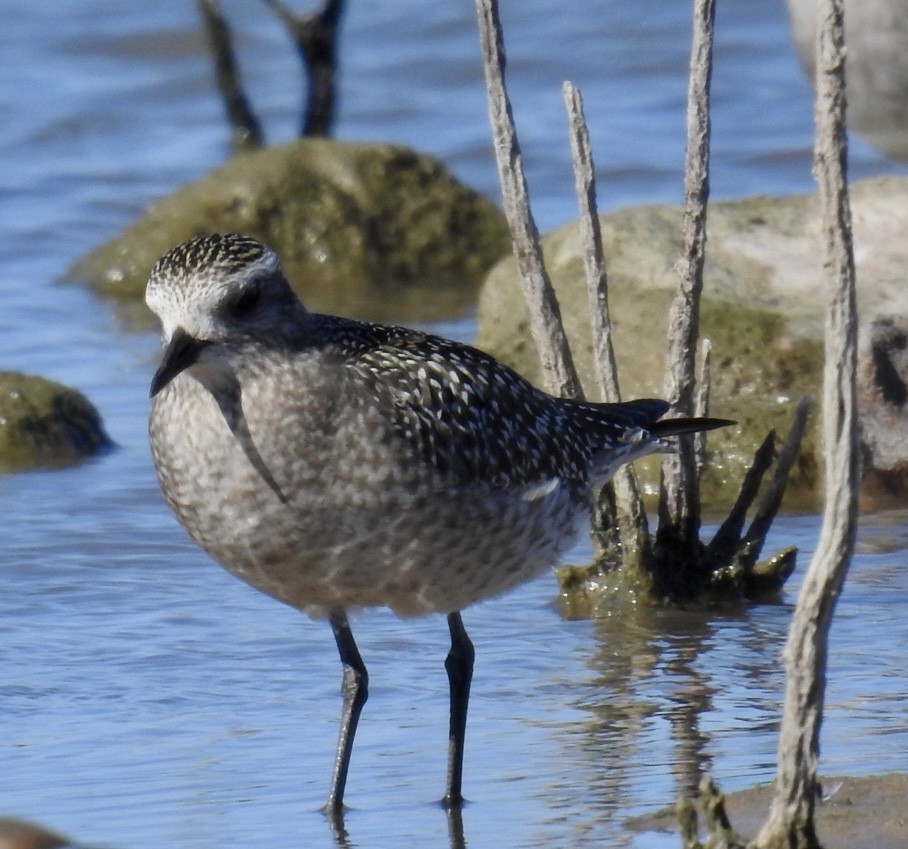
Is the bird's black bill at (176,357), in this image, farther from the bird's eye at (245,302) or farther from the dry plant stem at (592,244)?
the dry plant stem at (592,244)

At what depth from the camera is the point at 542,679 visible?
6.12 m

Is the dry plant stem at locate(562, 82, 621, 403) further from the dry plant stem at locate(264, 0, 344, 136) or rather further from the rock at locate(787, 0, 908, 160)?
the dry plant stem at locate(264, 0, 344, 136)

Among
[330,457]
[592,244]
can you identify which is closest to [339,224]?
[592,244]

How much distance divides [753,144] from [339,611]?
10.7 meters

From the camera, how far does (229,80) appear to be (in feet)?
48.1

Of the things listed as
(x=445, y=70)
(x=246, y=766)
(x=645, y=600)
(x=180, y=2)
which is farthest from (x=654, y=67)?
(x=246, y=766)

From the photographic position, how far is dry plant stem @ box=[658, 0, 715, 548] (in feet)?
19.6

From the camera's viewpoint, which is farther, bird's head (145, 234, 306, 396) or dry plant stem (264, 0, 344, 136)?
dry plant stem (264, 0, 344, 136)

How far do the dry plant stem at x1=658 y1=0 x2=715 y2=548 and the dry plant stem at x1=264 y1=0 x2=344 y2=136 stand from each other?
24.8 ft

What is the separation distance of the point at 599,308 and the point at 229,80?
878cm

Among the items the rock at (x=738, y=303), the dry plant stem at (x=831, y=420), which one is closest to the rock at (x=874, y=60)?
the rock at (x=738, y=303)

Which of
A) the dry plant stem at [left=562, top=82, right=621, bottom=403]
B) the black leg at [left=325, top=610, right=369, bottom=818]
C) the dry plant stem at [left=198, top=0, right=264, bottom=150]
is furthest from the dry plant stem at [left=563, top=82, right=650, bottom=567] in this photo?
the dry plant stem at [left=198, top=0, right=264, bottom=150]

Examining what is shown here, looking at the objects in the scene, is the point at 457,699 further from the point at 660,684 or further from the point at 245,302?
the point at 245,302

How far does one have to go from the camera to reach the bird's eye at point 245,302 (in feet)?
15.5
